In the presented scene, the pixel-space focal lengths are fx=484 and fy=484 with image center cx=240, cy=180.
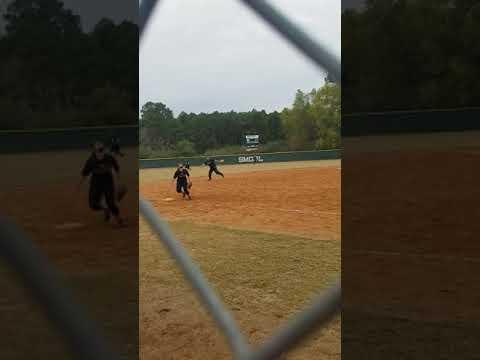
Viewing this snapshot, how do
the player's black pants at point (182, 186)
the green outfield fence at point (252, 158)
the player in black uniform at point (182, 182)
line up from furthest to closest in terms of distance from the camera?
the green outfield fence at point (252, 158), the player's black pants at point (182, 186), the player in black uniform at point (182, 182)

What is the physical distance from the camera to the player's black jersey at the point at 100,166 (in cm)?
29

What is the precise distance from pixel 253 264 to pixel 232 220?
1.22 m

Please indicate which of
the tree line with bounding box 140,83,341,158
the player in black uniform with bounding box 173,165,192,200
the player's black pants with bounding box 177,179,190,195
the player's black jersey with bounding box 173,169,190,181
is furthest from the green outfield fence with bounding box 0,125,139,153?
the tree line with bounding box 140,83,341,158

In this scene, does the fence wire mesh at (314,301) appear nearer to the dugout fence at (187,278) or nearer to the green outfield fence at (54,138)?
the dugout fence at (187,278)

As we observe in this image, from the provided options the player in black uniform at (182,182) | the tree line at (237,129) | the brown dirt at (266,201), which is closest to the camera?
the brown dirt at (266,201)

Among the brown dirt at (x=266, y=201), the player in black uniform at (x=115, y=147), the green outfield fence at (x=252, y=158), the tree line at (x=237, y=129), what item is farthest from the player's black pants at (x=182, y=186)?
the player in black uniform at (x=115, y=147)

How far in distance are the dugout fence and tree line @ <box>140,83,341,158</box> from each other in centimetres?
783

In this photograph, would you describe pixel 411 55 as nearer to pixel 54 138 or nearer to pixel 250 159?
pixel 54 138

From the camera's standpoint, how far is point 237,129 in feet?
29.6

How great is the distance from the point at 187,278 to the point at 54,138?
45 cm

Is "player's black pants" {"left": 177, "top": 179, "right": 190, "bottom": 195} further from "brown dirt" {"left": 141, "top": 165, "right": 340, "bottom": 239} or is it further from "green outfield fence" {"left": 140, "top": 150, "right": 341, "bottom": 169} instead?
"green outfield fence" {"left": 140, "top": 150, "right": 341, "bottom": 169}

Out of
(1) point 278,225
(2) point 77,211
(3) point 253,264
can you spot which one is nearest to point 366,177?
(2) point 77,211

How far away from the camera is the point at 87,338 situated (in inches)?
7.9

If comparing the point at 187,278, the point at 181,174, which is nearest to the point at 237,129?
the point at 181,174
